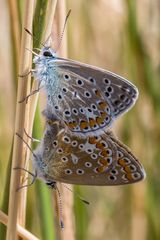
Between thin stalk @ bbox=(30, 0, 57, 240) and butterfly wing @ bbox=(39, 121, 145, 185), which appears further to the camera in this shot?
butterfly wing @ bbox=(39, 121, 145, 185)

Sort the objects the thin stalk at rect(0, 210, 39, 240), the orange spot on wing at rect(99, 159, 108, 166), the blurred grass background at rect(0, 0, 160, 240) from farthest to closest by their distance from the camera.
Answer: the blurred grass background at rect(0, 0, 160, 240), the orange spot on wing at rect(99, 159, 108, 166), the thin stalk at rect(0, 210, 39, 240)

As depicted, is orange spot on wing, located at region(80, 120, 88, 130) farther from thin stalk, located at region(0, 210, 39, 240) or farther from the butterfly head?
thin stalk, located at region(0, 210, 39, 240)

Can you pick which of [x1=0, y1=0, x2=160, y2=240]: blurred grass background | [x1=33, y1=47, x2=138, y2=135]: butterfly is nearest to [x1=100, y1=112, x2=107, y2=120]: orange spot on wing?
[x1=33, y1=47, x2=138, y2=135]: butterfly

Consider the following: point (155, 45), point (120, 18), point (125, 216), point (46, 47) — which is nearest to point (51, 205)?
point (46, 47)

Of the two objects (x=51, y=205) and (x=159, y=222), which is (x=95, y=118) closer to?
(x=51, y=205)

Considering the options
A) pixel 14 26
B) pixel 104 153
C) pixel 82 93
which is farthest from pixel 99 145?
pixel 14 26

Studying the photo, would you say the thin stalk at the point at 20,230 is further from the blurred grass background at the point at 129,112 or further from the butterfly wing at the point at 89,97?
the blurred grass background at the point at 129,112

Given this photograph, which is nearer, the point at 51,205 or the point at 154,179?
the point at 51,205

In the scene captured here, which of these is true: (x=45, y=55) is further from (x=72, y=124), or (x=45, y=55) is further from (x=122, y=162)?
(x=122, y=162)
